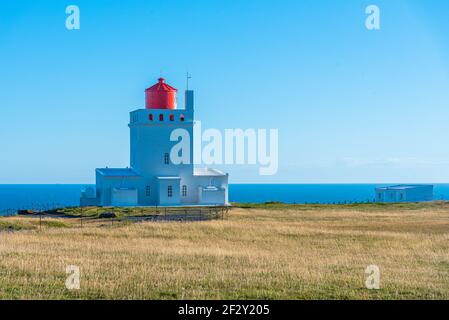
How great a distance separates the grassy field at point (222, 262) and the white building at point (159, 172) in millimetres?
23297

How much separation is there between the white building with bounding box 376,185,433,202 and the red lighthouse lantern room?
32130 mm

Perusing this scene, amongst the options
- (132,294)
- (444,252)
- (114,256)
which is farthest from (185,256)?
(444,252)

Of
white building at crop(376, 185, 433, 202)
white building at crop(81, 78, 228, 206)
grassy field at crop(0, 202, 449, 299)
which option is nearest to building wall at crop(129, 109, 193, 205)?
white building at crop(81, 78, 228, 206)

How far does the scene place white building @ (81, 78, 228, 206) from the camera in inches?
2406

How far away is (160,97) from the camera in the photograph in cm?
6278

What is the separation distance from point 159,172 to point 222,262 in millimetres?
42571

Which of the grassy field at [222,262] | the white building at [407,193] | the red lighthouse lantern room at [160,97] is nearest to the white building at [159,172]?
the red lighthouse lantern room at [160,97]

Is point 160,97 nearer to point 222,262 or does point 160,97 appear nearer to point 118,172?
point 118,172

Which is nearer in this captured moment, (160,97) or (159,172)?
(159,172)

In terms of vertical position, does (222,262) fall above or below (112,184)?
below

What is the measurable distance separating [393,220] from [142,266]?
92.2 feet

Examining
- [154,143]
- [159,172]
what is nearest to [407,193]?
[159,172]

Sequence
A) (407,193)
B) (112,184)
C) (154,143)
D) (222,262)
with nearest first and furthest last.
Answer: (222,262) < (112,184) < (154,143) < (407,193)

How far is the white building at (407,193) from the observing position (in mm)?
80250
